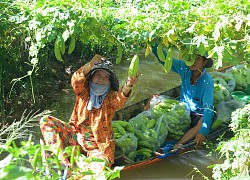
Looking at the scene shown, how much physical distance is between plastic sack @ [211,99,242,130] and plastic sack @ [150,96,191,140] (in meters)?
0.47

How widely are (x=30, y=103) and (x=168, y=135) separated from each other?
2.33 meters

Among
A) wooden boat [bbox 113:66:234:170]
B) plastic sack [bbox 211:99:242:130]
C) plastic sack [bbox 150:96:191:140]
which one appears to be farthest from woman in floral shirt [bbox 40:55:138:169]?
plastic sack [bbox 211:99:242:130]

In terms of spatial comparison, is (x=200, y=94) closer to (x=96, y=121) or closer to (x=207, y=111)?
(x=207, y=111)

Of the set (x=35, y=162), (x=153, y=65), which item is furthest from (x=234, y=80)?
(x=35, y=162)

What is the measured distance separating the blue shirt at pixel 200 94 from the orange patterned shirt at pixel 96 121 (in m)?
1.44

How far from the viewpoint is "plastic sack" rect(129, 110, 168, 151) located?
541 cm

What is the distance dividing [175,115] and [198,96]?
0.40 m

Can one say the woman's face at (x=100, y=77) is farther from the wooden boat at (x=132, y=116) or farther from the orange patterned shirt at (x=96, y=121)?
the wooden boat at (x=132, y=116)

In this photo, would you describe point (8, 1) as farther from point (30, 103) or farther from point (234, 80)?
point (234, 80)

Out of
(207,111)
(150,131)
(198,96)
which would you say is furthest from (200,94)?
(150,131)

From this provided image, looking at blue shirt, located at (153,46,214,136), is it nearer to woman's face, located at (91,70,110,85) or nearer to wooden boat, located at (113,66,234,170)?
wooden boat, located at (113,66,234,170)

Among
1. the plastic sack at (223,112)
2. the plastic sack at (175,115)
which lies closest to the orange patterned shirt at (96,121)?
the plastic sack at (175,115)

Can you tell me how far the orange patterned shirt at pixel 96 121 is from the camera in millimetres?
4508

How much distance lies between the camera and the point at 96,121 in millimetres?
4531
